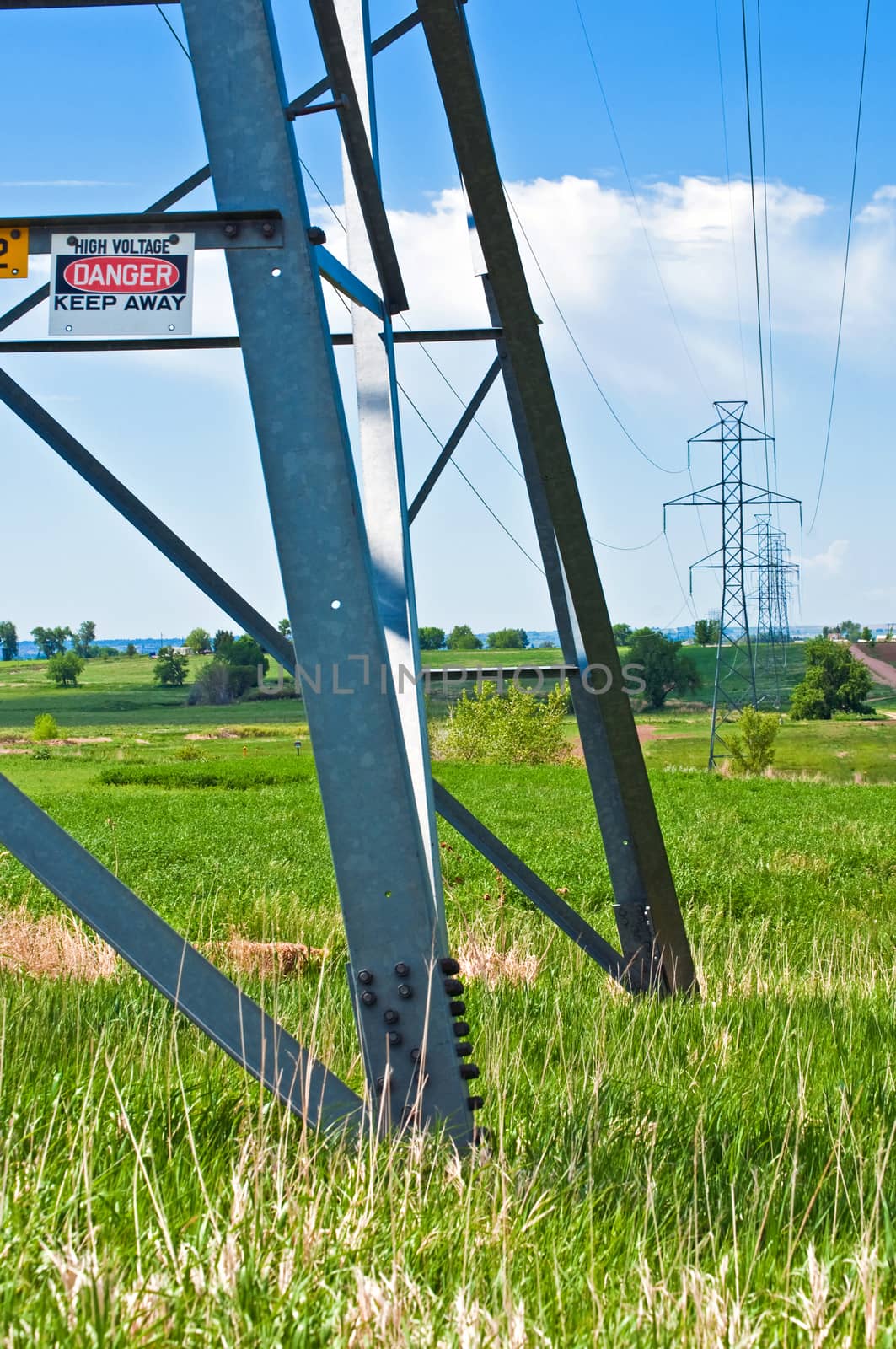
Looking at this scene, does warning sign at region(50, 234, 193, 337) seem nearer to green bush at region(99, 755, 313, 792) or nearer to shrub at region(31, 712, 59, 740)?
green bush at region(99, 755, 313, 792)

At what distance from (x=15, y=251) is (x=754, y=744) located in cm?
6270

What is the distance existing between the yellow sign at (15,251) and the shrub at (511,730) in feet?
179

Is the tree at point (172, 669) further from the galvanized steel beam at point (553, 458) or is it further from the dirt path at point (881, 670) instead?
the galvanized steel beam at point (553, 458)

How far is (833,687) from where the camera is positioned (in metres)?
92.1

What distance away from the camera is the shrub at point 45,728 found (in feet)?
242

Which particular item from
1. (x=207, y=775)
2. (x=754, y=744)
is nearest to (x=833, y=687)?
(x=754, y=744)

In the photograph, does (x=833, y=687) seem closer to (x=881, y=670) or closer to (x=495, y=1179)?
(x=881, y=670)

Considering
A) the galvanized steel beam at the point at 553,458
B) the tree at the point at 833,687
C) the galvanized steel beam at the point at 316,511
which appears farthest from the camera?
the tree at the point at 833,687

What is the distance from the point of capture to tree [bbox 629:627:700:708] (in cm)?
8794

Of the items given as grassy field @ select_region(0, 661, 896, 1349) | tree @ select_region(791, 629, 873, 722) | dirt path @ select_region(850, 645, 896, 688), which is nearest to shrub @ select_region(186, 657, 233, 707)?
tree @ select_region(791, 629, 873, 722)

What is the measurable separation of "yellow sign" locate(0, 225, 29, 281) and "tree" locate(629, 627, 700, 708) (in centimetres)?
8354

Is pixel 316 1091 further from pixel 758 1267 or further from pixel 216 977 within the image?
pixel 758 1267

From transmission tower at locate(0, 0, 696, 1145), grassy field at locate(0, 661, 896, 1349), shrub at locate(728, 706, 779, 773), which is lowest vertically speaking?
shrub at locate(728, 706, 779, 773)

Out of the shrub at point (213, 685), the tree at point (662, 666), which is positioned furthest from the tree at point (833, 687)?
the shrub at point (213, 685)
